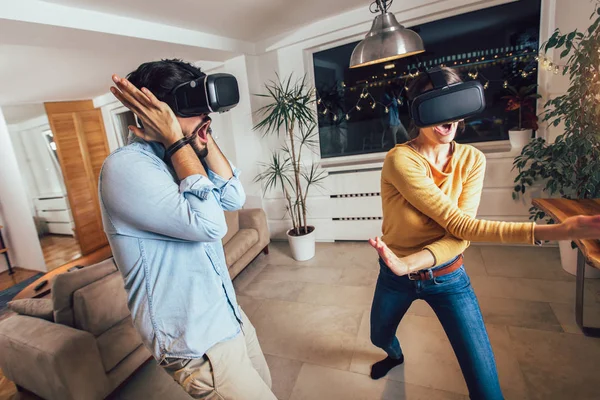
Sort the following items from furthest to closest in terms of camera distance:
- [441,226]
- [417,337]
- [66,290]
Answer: [417,337], [66,290], [441,226]

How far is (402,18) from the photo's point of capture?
10.1ft

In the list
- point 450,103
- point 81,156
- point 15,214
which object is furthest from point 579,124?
point 15,214

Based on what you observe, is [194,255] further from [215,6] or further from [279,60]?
[279,60]

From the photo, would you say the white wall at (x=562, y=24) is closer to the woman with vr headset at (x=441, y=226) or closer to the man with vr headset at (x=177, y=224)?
the woman with vr headset at (x=441, y=226)

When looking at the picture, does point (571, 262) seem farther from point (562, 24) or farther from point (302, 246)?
point (302, 246)

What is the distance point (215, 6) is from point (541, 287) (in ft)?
10.6

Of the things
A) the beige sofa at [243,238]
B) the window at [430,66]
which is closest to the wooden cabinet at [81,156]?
the beige sofa at [243,238]

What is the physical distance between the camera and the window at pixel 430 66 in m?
2.90

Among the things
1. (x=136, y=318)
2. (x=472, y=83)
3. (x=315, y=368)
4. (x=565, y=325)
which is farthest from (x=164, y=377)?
(x=565, y=325)

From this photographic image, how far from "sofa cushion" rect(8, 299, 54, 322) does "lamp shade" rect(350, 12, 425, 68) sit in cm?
227

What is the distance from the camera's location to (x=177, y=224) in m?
0.74

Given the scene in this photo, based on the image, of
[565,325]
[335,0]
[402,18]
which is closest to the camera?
[565,325]

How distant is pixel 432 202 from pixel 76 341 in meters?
1.73

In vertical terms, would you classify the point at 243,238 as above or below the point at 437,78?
below
